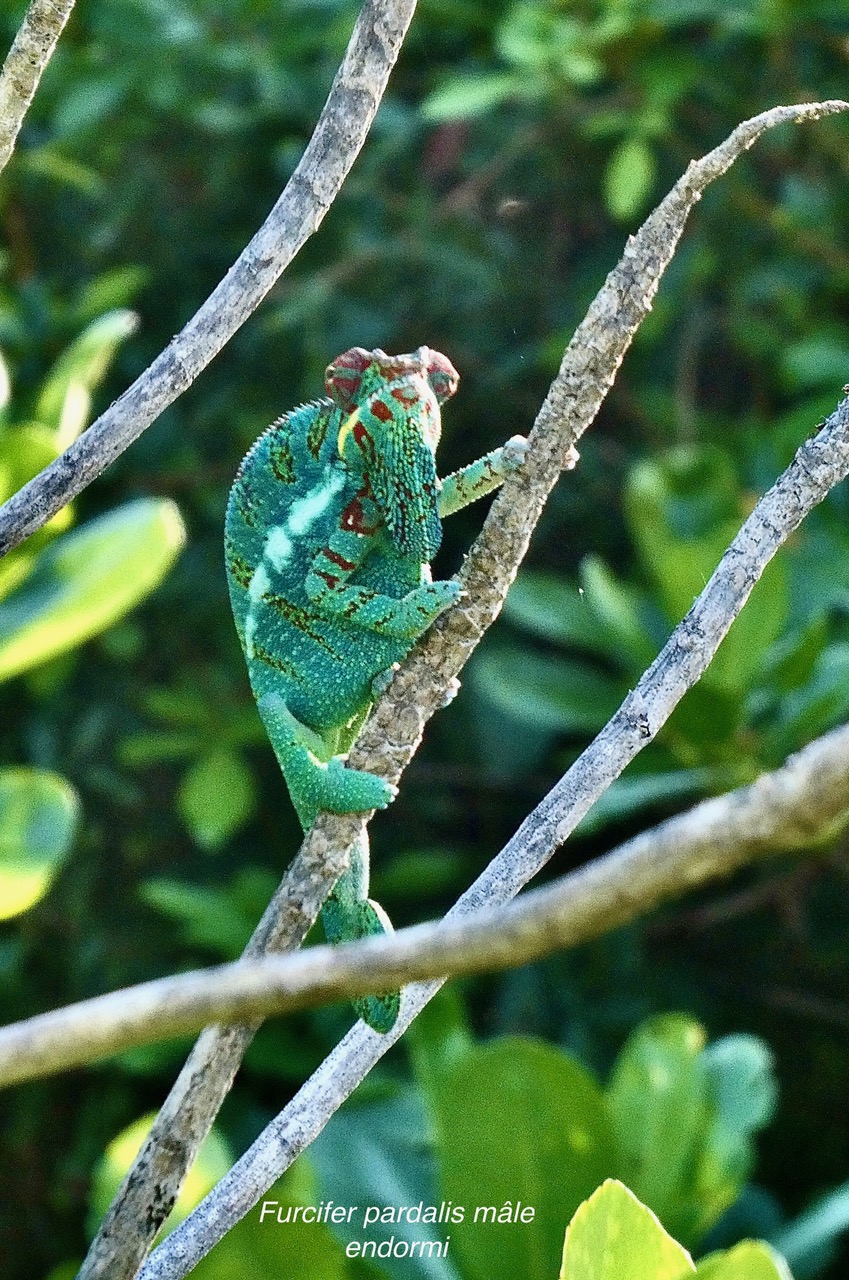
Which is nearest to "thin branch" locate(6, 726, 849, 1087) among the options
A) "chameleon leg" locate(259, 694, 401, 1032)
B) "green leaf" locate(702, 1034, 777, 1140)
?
"chameleon leg" locate(259, 694, 401, 1032)

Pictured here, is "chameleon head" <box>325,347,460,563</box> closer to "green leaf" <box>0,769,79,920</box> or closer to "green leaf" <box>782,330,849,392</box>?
"green leaf" <box>0,769,79,920</box>

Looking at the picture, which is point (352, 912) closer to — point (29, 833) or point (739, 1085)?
point (29, 833)

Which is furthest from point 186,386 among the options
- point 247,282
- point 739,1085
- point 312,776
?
point 739,1085

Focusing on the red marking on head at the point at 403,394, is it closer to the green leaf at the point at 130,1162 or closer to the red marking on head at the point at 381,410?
the red marking on head at the point at 381,410

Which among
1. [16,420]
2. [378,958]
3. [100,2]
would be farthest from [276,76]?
[378,958]

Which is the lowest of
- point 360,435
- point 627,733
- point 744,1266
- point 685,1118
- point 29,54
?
point 685,1118

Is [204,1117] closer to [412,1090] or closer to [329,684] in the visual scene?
[329,684]
